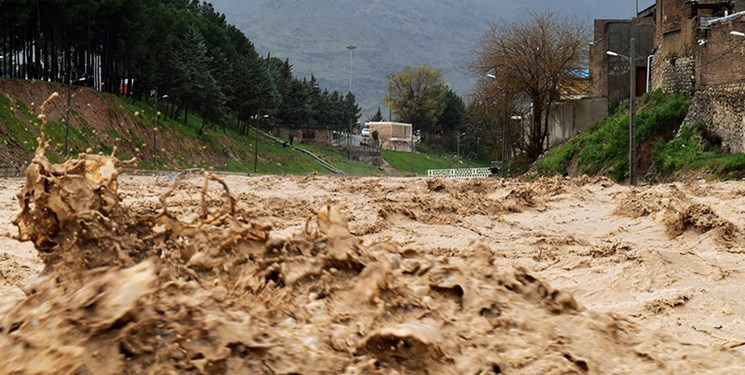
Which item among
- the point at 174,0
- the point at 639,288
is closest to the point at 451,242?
the point at 639,288

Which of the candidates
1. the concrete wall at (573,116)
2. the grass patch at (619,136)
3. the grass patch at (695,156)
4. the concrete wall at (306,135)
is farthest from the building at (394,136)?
the grass patch at (695,156)

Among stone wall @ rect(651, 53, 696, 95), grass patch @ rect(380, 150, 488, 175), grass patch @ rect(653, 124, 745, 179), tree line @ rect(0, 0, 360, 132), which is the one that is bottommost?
grass patch @ rect(380, 150, 488, 175)

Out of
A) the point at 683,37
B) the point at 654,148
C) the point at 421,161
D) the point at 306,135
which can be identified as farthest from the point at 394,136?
the point at 654,148

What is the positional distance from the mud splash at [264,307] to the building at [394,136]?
135813 mm

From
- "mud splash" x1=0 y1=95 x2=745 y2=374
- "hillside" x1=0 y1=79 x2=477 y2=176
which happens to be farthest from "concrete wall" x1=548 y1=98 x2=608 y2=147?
"mud splash" x1=0 y1=95 x2=745 y2=374

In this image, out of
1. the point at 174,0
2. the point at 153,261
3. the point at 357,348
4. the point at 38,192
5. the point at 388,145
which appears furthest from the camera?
the point at 388,145

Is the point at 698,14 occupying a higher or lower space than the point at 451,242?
higher

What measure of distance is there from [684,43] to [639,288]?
36.3m

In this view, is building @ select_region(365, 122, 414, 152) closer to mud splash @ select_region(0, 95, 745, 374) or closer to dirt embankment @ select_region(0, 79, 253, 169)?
dirt embankment @ select_region(0, 79, 253, 169)

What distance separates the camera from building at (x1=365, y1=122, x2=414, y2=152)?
145000 mm

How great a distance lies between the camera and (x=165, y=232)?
7828 mm

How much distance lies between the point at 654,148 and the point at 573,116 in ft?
61.1

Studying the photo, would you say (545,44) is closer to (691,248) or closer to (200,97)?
(200,97)

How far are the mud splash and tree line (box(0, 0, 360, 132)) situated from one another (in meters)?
51.7
